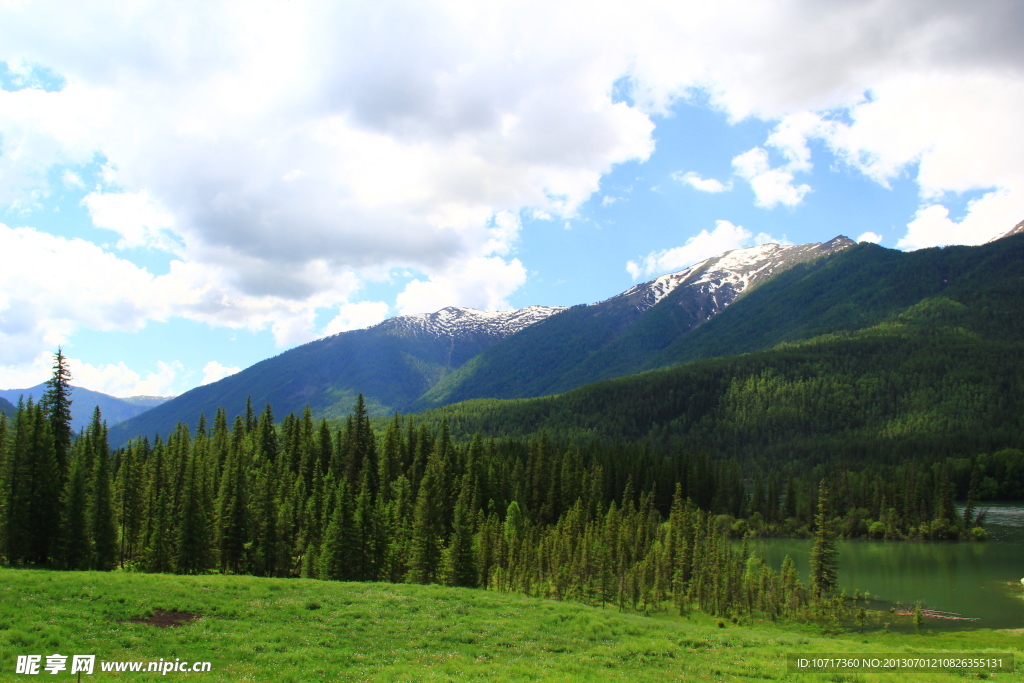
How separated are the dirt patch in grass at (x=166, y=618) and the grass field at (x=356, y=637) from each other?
45cm

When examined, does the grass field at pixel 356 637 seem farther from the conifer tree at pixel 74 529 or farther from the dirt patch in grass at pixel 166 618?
the conifer tree at pixel 74 529

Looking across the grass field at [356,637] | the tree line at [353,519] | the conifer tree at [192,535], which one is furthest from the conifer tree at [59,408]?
the grass field at [356,637]

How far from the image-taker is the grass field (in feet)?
81.2

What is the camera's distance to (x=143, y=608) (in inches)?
1210

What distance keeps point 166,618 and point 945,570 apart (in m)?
124

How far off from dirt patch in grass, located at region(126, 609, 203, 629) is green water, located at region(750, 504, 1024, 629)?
8168 centimetres

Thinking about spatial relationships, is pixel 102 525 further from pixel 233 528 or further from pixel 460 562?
pixel 460 562

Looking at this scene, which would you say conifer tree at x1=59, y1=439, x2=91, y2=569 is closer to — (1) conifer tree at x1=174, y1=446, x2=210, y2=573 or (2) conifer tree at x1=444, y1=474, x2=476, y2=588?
(1) conifer tree at x1=174, y1=446, x2=210, y2=573

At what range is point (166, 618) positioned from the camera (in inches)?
1198

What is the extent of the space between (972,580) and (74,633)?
120378 mm

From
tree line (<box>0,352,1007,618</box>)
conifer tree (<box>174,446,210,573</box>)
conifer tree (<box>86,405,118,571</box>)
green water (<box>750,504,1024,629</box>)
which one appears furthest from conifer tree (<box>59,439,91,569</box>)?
green water (<box>750,504,1024,629</box>)

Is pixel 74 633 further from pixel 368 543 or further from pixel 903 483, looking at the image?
pixel 903 483

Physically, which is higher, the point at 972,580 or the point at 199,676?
the point at 199,676

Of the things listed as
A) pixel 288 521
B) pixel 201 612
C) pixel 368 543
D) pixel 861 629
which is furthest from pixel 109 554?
pixel 861 629
